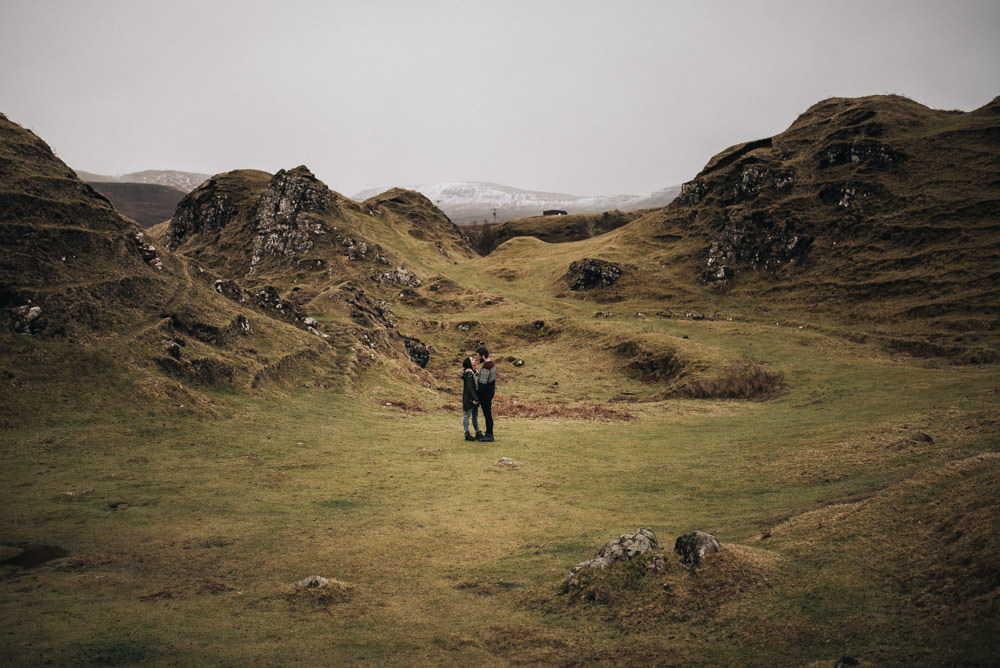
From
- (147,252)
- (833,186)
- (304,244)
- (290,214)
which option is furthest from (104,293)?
(833,186)

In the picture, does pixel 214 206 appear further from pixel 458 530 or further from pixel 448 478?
Result: pixel 458 530

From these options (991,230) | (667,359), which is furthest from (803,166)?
(667,359)

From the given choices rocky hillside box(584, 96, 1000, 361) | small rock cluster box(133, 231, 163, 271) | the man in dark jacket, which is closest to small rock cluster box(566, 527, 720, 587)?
the man in dark jacket

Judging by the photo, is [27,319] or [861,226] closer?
[27,319]

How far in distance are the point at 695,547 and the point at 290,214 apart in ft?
255

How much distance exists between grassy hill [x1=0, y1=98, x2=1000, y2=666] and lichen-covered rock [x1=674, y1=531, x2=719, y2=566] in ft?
0.56

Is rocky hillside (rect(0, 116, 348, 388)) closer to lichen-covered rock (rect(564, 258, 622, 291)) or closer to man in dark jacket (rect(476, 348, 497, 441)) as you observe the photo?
man in dark jacket (rect(476, 348, 497, 441))

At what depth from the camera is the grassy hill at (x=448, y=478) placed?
6.20m

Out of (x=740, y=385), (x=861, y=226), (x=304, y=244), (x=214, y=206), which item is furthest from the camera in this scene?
(x=214, y=206)

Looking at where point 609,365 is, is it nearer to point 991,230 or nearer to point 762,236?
point 762,236

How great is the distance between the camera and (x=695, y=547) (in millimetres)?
7273

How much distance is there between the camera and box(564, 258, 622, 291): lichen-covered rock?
67312 mm

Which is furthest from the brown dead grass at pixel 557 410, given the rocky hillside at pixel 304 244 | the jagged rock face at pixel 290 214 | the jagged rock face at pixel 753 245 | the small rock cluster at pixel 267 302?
the jagged rock face at pixel 290 214

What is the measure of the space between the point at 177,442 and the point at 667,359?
3169 centimetres
